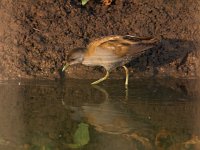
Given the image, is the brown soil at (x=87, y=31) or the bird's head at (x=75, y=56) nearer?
the bird's head at (x=75, y=56)

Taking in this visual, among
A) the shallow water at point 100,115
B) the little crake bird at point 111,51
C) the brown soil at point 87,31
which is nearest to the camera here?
the shallow water at point 100,115

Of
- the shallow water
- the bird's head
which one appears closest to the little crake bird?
the bird's head

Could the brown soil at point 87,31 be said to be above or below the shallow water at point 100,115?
above

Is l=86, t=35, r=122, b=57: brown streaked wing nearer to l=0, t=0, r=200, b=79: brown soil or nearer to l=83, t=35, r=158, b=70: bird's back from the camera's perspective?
l=83, t=35, r=158, b=70: bird's back

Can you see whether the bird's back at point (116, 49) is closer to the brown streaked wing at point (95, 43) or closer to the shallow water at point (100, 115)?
the brown streaked wing at point (95, 43)

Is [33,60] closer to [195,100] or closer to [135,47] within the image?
[135,47]

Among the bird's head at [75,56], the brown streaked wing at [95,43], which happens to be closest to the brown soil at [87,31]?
the bird's head at [75,56]

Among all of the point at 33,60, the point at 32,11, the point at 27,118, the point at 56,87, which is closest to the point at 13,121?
the point at 27,118
